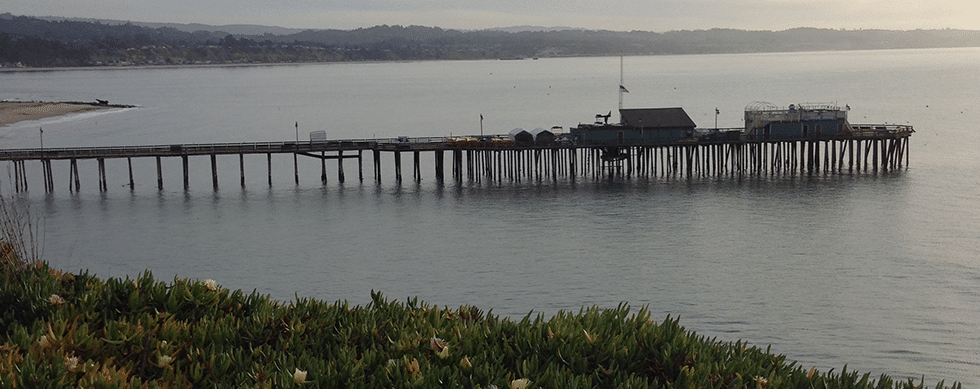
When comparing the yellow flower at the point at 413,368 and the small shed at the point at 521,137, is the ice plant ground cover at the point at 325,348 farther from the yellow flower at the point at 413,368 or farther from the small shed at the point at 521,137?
the small shed at the point at 521,137

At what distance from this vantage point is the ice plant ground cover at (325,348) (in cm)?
1650

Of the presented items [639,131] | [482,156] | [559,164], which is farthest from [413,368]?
[559,164]

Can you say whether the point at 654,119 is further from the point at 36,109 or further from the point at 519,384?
the point at 36,109

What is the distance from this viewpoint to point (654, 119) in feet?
267

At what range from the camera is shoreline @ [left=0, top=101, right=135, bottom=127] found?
148000 mm

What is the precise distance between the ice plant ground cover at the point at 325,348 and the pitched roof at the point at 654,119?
201ft

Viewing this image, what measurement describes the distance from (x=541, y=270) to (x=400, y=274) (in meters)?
6.55

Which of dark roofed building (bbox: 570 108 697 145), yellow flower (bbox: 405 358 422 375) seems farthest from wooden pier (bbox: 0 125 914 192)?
yellow flower (bbox: 405 358 422 375)

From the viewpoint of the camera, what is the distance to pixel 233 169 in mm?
92062

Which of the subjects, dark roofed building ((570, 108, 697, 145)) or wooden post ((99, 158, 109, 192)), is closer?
wooden post ((99, 158, 109, 192))

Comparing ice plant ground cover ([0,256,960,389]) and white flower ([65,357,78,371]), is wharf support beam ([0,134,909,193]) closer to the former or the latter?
ice plant ground cover ([0,256,960,389])

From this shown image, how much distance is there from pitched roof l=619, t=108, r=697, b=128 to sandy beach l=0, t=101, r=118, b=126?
9109 cm

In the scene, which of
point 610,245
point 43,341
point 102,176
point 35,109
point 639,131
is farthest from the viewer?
point 35,109

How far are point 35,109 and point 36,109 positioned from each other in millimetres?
162
